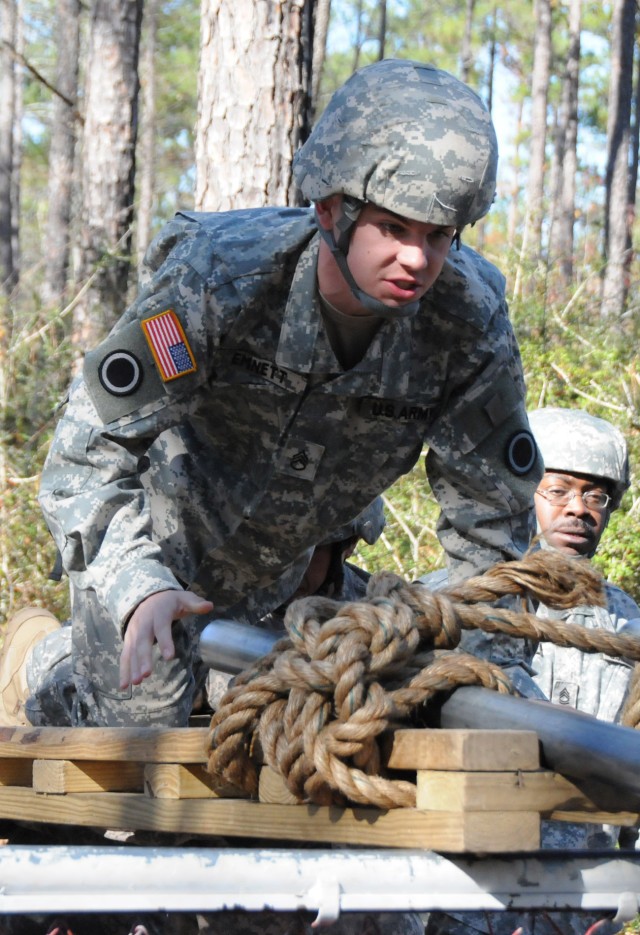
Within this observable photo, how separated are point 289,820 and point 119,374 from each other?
1379mm

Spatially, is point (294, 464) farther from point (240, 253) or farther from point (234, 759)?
point (234, 759)

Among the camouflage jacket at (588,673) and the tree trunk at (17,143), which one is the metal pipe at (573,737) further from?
the tree trunk at (17,143)

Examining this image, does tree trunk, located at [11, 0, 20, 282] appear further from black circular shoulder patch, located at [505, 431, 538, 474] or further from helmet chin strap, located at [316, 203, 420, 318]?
helmet chin strap, located at [316, 203, 420, 318]

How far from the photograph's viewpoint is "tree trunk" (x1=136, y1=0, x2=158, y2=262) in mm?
27297

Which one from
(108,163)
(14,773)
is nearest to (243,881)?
(14,773)

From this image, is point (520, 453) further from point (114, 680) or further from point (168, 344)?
point (114, 680)

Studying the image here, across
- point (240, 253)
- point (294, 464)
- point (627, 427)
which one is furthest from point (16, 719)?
point (627, 427)

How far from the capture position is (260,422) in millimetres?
3555

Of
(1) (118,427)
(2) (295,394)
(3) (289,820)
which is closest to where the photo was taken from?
(3) (289,820)

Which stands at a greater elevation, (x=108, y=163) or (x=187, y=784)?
(x=187, y=784)

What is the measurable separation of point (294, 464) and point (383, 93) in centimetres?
101

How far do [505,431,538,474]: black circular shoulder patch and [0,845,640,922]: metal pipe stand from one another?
1806 mm

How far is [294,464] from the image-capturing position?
141 inches

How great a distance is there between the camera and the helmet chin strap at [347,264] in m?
2.94
